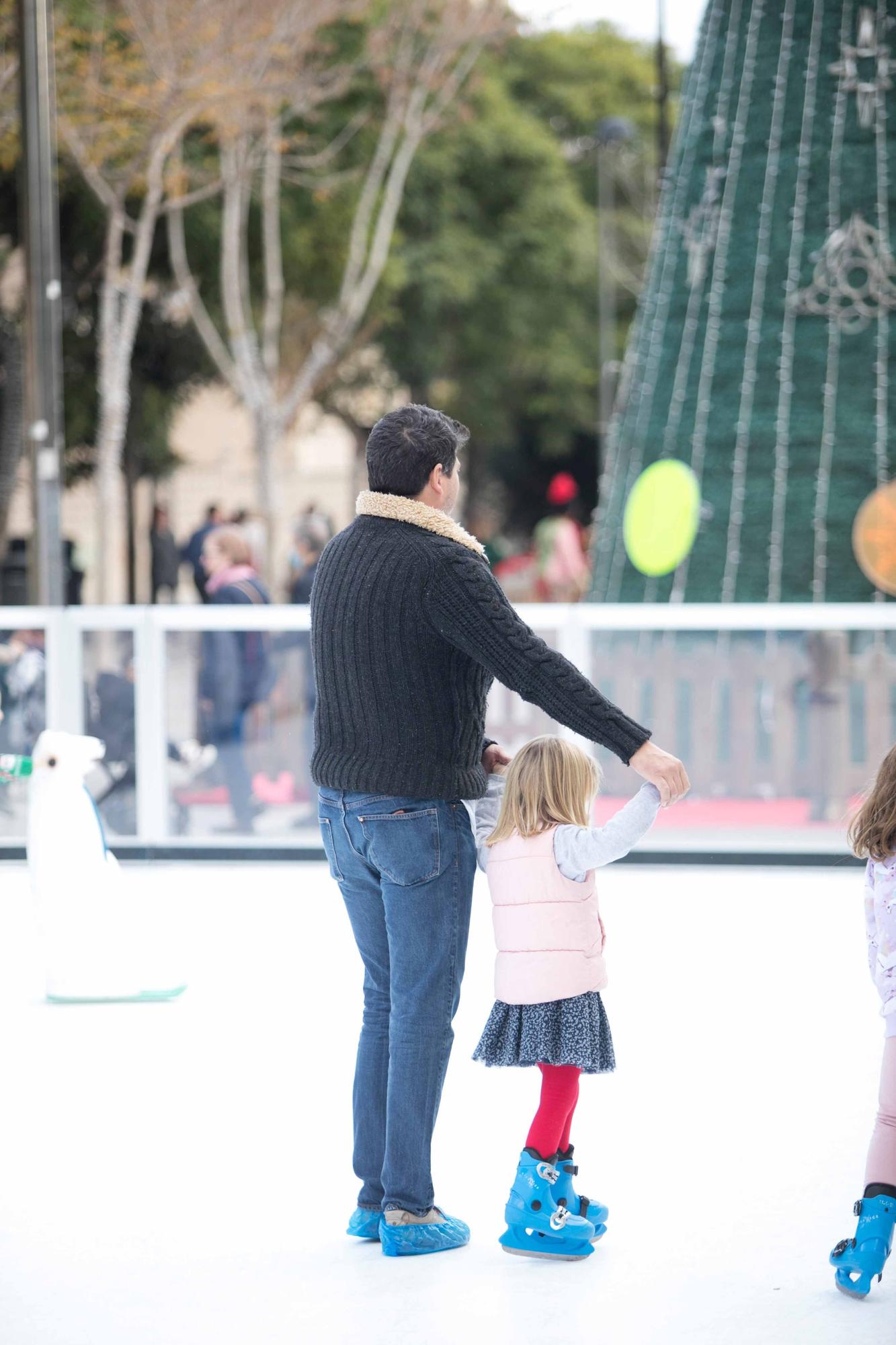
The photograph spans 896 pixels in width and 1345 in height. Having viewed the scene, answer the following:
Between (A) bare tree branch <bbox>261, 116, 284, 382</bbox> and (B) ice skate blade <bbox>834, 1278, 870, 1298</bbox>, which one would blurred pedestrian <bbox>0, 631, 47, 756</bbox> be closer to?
(B) ice skate blade <bbox>834, 1278, 870, 1298</bbox>

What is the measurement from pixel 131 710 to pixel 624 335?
100ft

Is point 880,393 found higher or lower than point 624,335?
lower

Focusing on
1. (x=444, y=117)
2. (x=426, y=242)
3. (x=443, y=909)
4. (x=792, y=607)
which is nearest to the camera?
(x=443, y=909)

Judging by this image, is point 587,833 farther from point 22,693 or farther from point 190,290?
point 190,290

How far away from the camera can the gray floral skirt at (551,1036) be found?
336 cm

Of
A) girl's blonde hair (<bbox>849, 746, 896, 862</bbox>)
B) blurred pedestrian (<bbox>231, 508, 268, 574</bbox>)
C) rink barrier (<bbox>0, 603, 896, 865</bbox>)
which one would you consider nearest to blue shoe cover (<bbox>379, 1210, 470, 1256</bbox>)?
girl's blonde hair (<bbox>849, 746, 896, 862</bbox>)

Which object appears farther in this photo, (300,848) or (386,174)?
(386,174)

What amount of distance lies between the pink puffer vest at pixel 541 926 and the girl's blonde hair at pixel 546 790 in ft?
0.10

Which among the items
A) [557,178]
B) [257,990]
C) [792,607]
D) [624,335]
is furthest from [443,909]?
[624,335]

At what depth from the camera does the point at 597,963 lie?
11.2ft

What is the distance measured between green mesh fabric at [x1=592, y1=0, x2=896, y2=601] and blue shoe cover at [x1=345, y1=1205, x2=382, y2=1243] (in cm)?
779

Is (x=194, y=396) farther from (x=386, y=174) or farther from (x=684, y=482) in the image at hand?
(x=684, y=482)

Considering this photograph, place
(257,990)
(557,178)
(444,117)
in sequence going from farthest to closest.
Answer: (557,178) → (444,117) → (257,990)

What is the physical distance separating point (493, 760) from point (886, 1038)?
977mm
